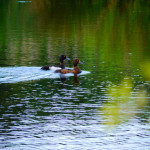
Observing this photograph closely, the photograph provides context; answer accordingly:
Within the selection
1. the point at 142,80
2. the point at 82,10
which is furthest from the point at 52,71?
the point at 82,10

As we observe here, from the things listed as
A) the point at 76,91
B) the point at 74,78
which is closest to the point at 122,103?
the point at 76,91

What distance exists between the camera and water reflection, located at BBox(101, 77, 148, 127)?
52.7ft

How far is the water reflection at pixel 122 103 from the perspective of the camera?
16.1 metres

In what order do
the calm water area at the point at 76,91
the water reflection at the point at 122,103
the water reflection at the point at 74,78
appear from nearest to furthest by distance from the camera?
the calm water area at the point at 76,91
the water reflection at the point at 122,103
the water reflection at the point at 74,78

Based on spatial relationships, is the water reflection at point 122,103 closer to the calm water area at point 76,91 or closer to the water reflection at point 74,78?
the calm water area at point 76,91

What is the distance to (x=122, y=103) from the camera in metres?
18.0

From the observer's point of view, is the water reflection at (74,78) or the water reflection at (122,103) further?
the water reflection at (74,78)

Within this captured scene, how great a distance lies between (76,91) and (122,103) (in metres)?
2.43

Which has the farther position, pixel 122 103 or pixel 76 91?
pixel 76 91

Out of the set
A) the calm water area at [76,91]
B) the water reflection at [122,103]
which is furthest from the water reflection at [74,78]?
the water reflection at [122,103]

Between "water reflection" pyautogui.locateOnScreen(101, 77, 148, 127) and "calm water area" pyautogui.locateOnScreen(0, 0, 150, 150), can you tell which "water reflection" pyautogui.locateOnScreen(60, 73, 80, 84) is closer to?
"calm water area" pyautogui.locateOnScreen(0, 0, 150, 150)

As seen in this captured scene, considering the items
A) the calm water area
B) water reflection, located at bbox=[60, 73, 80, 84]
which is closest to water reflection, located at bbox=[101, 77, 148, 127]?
the calm water area

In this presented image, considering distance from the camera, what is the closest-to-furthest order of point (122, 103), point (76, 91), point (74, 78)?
point (122, 103) → point (76, 91) → point (74, 78)

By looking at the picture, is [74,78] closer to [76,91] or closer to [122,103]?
[76,91]
